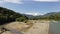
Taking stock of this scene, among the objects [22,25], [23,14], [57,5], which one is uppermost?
[57,5]

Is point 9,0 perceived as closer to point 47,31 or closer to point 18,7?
point 18,7

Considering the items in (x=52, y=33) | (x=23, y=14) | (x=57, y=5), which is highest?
(x=57, y=5)

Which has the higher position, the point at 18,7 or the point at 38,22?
the point at 18,7

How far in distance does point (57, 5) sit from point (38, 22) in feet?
2.03

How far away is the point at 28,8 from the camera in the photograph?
290cm

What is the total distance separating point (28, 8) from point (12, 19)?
47 centimetres

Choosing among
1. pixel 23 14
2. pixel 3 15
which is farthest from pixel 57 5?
pixel 3 15

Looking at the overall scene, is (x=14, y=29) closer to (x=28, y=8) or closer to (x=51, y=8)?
(x=28, y=8)

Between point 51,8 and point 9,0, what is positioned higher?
point 9,0

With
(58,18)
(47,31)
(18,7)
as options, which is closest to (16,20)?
(18,7)

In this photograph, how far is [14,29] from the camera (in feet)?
9.16

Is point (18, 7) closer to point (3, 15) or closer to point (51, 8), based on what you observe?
point (3, 15)

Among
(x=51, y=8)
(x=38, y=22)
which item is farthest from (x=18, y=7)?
(x=51, y=8)

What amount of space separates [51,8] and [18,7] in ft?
2.64
